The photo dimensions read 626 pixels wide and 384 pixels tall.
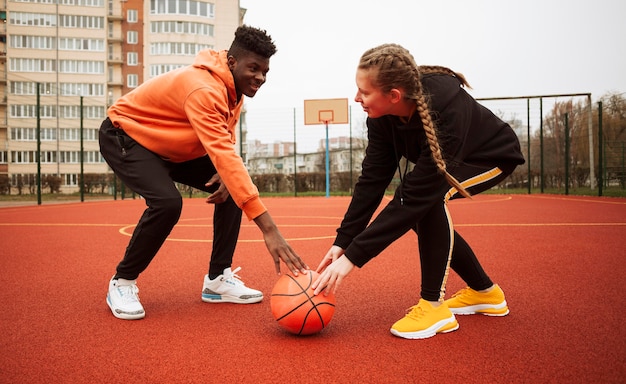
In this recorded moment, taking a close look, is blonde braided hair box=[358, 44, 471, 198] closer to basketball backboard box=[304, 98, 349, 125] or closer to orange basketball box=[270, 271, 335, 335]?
orange basketball box=[270, 271, 335, 335]

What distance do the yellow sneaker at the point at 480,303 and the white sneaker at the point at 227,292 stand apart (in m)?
1.22

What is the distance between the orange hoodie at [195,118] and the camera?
2.52 metres

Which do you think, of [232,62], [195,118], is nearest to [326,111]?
[232,62]

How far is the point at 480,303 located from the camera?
113 inches

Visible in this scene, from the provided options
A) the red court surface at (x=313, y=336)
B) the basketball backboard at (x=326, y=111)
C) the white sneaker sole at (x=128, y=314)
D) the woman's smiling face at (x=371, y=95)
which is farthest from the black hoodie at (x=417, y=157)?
the basketball backboard at (x=326, y=111)

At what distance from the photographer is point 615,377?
1.92 meters

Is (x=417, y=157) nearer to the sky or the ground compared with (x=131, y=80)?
nearer to the ground

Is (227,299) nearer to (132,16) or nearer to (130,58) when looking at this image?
(130,58)

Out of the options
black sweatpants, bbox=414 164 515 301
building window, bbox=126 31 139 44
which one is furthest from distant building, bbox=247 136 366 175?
building window, bbox=126 31 139 44

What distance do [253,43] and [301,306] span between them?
4.68 feet

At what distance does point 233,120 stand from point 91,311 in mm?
1427

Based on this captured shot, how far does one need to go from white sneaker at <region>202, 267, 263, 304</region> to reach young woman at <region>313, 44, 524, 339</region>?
0.78 meters

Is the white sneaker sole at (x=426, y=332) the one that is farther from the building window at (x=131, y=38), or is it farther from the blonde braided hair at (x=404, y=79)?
the building window at (x=131, y=38)

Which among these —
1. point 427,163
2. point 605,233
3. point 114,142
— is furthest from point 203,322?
point 605,233
